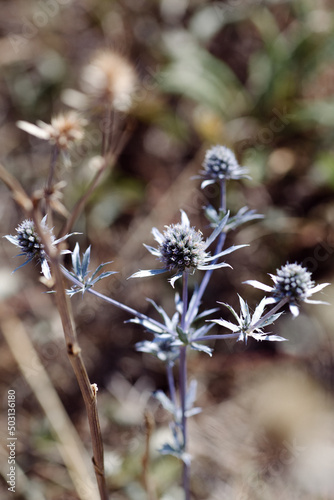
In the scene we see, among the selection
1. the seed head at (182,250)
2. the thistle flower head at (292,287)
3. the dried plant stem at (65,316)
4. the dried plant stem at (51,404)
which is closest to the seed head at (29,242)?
the dried plant stem at (65,316)

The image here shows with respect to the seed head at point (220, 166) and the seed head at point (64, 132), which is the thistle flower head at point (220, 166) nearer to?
the seed head at point (220, 166)

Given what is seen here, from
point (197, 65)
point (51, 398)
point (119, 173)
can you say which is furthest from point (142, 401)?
point (197, 65)

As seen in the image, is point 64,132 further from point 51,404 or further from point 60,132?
point 51,404

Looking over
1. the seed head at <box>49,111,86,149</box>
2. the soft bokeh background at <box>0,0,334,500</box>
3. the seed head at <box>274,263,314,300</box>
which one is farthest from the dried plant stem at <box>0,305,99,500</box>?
the seed head at <box>49,111,86,149</box>

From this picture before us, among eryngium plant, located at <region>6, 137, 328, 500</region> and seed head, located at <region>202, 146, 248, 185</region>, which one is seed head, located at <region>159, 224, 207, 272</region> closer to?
eryngium plant, located at <region>6, 137, 328, 500</region>

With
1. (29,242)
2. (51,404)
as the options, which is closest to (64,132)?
(29,242)
